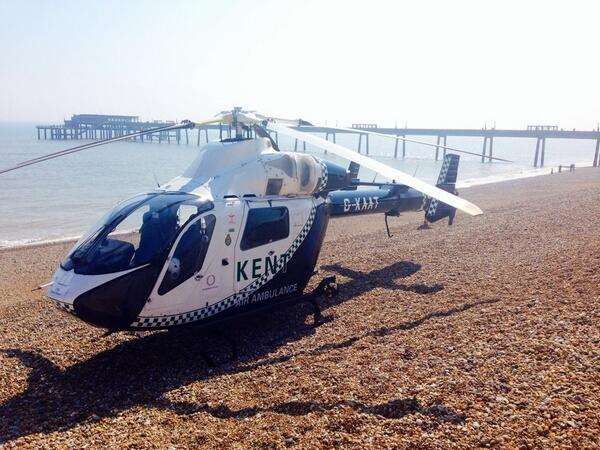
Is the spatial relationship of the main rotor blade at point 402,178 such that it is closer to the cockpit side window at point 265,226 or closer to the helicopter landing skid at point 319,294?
the cockpit side window at point 265,226

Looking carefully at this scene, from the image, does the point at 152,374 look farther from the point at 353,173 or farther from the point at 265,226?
the point at 353,173

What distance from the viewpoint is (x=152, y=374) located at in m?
6.98

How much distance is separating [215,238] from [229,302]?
3.66 feet

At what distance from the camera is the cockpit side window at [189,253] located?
7.13m

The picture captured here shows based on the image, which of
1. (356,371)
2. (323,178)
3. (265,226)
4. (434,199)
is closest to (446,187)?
(434,199)

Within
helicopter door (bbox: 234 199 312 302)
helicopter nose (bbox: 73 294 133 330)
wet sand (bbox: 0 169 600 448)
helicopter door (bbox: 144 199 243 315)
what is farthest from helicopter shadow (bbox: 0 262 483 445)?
helicopter door (bbox: 234 199 312 302)

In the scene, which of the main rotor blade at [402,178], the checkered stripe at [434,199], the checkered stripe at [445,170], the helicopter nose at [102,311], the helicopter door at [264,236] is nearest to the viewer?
the helicopter nose at [102,311]

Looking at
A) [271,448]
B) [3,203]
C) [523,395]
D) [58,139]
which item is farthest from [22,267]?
[58,139]

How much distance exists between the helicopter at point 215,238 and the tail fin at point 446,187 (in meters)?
4.86

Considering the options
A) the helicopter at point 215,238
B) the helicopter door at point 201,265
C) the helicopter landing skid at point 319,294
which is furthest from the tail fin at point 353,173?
the helicopter door at point 201,265

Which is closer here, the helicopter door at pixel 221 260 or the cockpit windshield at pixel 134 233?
the cockpit windshield at pixel 134 233

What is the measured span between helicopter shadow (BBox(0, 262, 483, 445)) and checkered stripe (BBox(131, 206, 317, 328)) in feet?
0.78

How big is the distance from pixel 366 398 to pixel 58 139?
473ft

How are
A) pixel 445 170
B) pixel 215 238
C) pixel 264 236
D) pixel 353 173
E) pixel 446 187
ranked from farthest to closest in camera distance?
pixel 445 170, pixel 446 187, pixel 353 173, pixel 264 236, pixel 215 238
